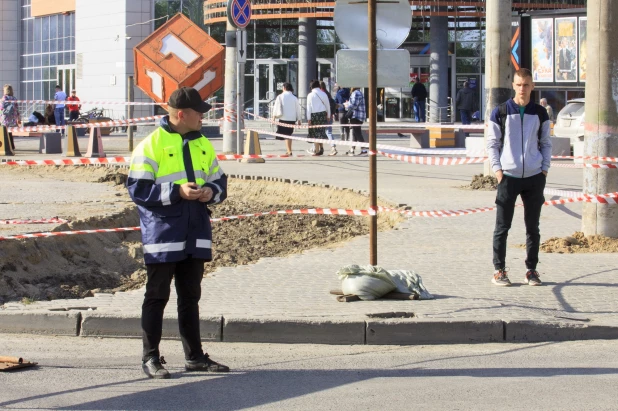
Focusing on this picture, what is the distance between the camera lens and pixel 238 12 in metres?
21.9

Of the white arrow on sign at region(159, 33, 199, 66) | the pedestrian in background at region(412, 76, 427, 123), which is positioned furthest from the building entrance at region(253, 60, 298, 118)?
the white arrow on sign at region(159, 33, 199, 66)

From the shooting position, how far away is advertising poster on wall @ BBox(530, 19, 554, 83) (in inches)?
1173

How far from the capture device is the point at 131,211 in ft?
46.6

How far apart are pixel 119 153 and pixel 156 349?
20892 mm

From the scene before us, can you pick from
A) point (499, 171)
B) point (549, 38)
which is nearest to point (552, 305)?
point (499, 171)

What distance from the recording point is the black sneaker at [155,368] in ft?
20.8

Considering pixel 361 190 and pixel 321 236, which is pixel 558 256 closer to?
pixel 321 236

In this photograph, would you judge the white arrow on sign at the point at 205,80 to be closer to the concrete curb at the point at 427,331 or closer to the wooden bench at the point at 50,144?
the wooden bench at the point at 50,144

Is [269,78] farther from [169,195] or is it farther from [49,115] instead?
[169,195]

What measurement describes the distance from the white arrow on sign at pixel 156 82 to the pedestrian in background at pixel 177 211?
56.4 ft

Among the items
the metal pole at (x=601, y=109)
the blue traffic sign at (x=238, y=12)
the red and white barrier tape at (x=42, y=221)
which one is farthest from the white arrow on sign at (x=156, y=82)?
the metal pole at (x=601, y=109)

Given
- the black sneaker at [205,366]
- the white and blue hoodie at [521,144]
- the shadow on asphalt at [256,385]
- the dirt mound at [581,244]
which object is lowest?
the shadow on asphalt at [256,385]

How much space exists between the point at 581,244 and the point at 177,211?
599 cm

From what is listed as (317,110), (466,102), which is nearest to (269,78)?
(466,102)
